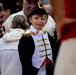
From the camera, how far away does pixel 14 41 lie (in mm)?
5137

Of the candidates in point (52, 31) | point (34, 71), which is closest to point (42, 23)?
point (34, 71)

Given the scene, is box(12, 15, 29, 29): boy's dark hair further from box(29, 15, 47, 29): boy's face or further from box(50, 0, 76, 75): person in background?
box(50, 0, 76, 75): person in background

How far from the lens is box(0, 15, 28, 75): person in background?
5.05 m

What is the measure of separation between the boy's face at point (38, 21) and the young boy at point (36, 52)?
16mm

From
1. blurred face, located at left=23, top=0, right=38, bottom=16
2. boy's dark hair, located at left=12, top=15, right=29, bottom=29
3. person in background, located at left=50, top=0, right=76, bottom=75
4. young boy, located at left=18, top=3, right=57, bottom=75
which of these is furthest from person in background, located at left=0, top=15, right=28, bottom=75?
person in background, located at left=50, top=0, right=76, bottom=75

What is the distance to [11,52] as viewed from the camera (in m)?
5.09

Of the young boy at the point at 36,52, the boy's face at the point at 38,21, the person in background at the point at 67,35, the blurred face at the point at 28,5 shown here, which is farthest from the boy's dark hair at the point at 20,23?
the person in background at the point at 67,35

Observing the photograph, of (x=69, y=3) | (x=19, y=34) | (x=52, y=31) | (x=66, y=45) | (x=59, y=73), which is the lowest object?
(x=52, y=31)

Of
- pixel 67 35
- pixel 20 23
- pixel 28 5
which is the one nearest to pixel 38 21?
pixel 20 23

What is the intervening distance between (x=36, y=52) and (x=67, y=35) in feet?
10.1

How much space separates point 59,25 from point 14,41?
3.45 m

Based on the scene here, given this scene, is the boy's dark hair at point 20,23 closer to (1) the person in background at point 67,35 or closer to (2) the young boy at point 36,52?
(2) the young boy at point 36,52

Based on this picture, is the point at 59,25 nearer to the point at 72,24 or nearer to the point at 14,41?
the point at 72,24

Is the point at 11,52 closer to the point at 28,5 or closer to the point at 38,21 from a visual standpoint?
the point at 38,21
